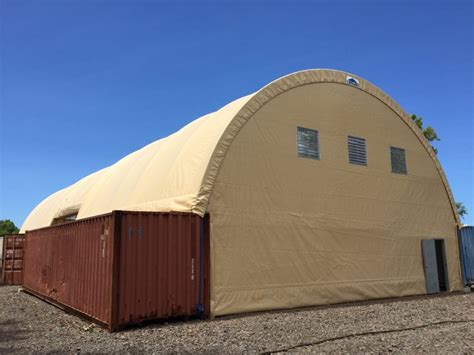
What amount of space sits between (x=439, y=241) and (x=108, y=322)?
1469 centimetres

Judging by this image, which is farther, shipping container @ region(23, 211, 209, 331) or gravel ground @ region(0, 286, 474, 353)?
shipping container @ region(23, 211, 209, 331)

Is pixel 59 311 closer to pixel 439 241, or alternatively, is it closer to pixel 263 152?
pixel 263 152

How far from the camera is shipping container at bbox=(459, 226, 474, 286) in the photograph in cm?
1964

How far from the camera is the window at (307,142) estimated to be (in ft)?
49.7

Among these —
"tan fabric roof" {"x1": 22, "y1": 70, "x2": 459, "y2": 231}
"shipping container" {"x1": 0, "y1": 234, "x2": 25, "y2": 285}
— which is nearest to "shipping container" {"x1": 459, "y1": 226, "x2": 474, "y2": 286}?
"tan fabric roof" {"x1": 22, "y1": 70, "x2": 459, "y2": 231}

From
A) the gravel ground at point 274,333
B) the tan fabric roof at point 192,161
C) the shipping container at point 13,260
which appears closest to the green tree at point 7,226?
the shipping container at point 13,260

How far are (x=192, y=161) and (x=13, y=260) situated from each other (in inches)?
684

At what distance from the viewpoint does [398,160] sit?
60.0 ft

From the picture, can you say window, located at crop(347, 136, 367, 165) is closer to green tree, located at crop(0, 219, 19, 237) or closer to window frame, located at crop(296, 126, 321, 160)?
window frame, located at crop(296, 126, 321, 160)

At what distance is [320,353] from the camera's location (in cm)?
819

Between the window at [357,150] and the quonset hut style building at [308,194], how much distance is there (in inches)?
1.7

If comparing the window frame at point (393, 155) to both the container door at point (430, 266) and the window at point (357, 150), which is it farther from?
the container door at point (430, 266)

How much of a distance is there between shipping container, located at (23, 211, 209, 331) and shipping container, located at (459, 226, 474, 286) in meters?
13.2

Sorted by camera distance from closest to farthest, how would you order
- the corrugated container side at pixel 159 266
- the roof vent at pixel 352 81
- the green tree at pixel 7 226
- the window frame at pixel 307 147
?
1. the corrugated container side at pixel 159 266
2. the window frame at pixel 307 147
3. the roof vent at pixel 352 81
4. the green tree at pixel 7 226
